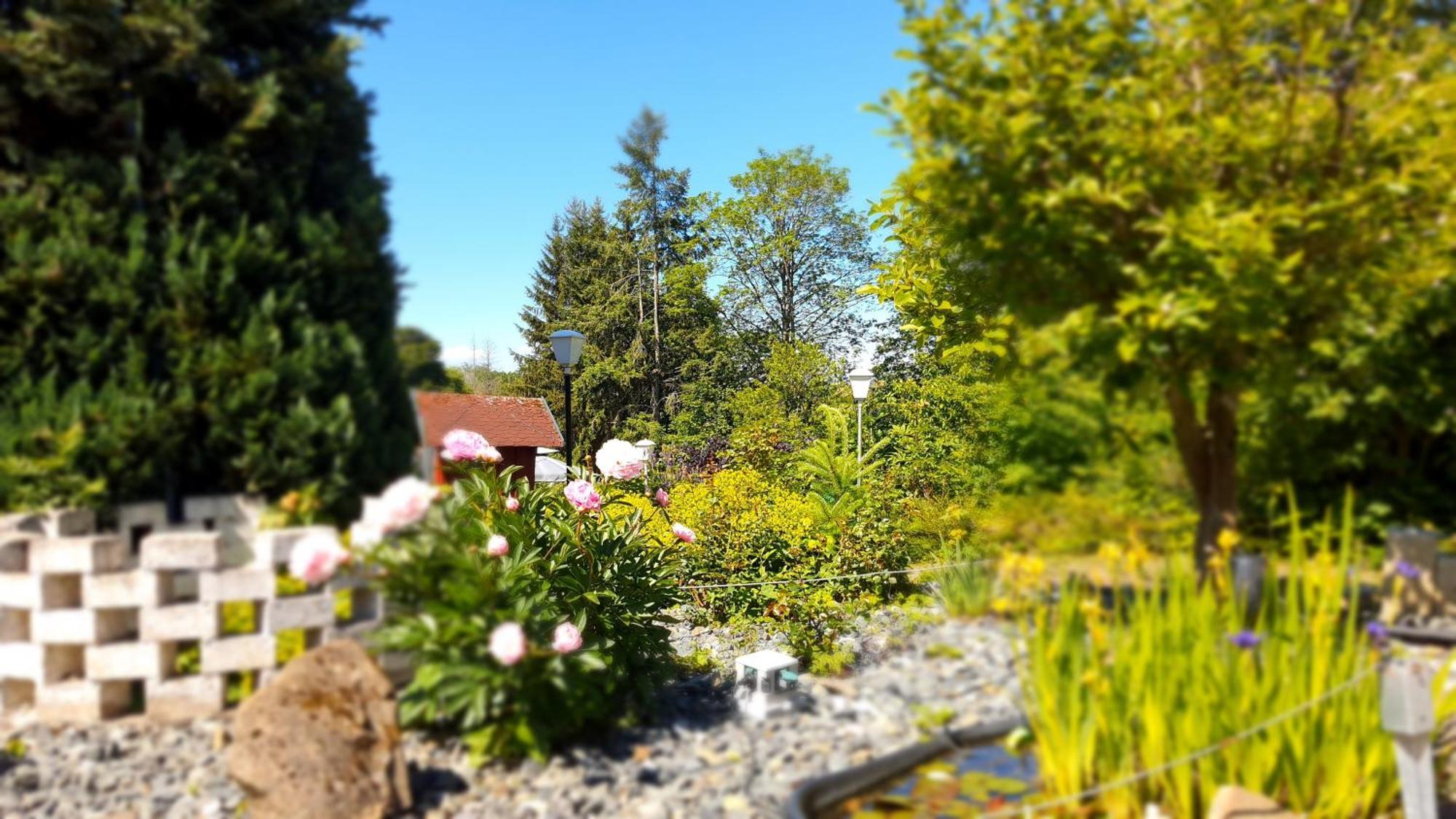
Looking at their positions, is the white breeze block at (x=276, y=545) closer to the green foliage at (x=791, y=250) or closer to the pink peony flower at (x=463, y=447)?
the pink peony flower at (x=463, y=447)

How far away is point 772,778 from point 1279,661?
1612mm

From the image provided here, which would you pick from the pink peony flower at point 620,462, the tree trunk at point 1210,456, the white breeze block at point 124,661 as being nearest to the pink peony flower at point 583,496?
the pink peony flower at point 620,462

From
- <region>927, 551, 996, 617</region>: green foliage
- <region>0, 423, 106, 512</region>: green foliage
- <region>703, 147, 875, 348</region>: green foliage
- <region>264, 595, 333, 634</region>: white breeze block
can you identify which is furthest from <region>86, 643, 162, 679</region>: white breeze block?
<region>703, 147, 875, 348</region>: green foliage

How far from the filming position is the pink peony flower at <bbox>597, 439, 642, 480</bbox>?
5828 mm

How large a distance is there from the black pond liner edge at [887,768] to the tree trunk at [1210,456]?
849mm

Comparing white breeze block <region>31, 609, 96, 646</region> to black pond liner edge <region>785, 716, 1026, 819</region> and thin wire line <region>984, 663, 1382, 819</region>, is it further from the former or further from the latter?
thin wire line <region>984, 663, 1382, 819</region>

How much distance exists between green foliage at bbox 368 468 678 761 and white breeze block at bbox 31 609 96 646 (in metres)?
0.87

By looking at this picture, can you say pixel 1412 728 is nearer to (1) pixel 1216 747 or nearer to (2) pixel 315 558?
(1) pixel 1216 747

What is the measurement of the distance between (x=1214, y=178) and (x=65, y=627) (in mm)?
3818

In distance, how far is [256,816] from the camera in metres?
2.57

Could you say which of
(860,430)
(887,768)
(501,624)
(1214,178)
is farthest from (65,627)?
(860,430)

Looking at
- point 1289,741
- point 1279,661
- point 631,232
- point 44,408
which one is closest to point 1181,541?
point 1279,661

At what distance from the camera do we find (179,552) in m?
2.69

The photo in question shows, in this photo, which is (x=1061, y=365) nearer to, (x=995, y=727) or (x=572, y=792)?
(x=995, y=727)
